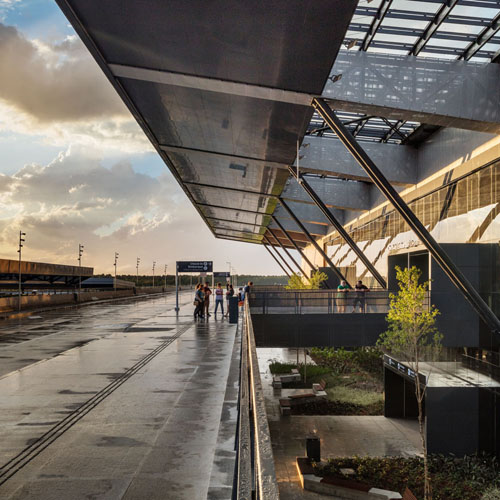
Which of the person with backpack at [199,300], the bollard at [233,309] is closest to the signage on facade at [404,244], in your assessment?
the bollard at [233,309]

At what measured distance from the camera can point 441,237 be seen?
A: 2511 centimetres

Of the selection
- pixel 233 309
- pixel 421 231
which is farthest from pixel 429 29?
pixel 233 309

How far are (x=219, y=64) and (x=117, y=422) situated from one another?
11909mm

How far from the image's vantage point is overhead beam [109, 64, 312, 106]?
1716cm

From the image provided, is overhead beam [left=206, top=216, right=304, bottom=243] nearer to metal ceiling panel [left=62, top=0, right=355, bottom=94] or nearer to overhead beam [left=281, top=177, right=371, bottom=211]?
overhead beam [left=281, top=177, right=371, bottom=211]

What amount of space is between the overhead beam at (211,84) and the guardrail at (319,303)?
9.47 m

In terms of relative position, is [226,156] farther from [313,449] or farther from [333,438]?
[313,449]

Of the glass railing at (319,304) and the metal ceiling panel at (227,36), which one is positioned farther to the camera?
the glass railing at (319,304)

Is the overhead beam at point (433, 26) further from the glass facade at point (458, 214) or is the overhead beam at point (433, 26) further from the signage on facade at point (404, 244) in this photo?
the signage on facade at point (404, 244)

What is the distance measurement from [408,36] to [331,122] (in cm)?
382

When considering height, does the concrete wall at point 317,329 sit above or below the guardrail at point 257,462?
below

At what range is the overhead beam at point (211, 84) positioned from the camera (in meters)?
17.2

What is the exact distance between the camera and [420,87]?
58.0 ft

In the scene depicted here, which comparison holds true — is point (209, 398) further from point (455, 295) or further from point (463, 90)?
point (455, 295)
